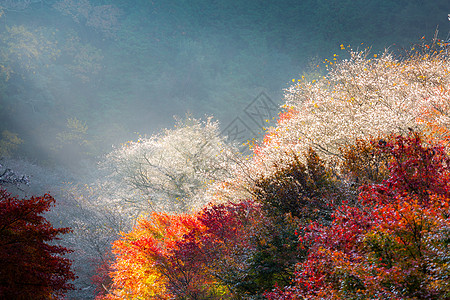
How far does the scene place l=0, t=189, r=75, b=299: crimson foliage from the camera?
12.9 feet

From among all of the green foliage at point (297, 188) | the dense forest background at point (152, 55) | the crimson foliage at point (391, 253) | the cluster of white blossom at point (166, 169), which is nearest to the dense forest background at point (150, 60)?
the dense forest background at point (152, 55)

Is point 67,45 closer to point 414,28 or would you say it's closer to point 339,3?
point 339,3

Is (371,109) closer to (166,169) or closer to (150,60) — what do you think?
(166,169)

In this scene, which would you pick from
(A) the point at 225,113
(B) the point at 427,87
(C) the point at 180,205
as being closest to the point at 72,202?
(C) the point at 180,205

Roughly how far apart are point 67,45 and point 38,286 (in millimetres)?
49293

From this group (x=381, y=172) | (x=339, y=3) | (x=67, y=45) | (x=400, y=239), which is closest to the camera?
(x=400, y=239)

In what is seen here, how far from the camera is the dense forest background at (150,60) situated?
36.2 m

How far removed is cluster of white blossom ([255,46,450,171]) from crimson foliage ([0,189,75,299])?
6237 mm

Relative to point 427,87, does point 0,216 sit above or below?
below

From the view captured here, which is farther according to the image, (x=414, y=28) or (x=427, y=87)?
(x=414, y=28)

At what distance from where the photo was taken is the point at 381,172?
7.39 metres

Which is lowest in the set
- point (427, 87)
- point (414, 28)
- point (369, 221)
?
point (369, 221)

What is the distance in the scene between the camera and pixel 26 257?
416cm

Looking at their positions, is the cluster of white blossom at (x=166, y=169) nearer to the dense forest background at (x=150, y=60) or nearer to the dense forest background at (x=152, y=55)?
the dense forest background at (x=150, y=60)
